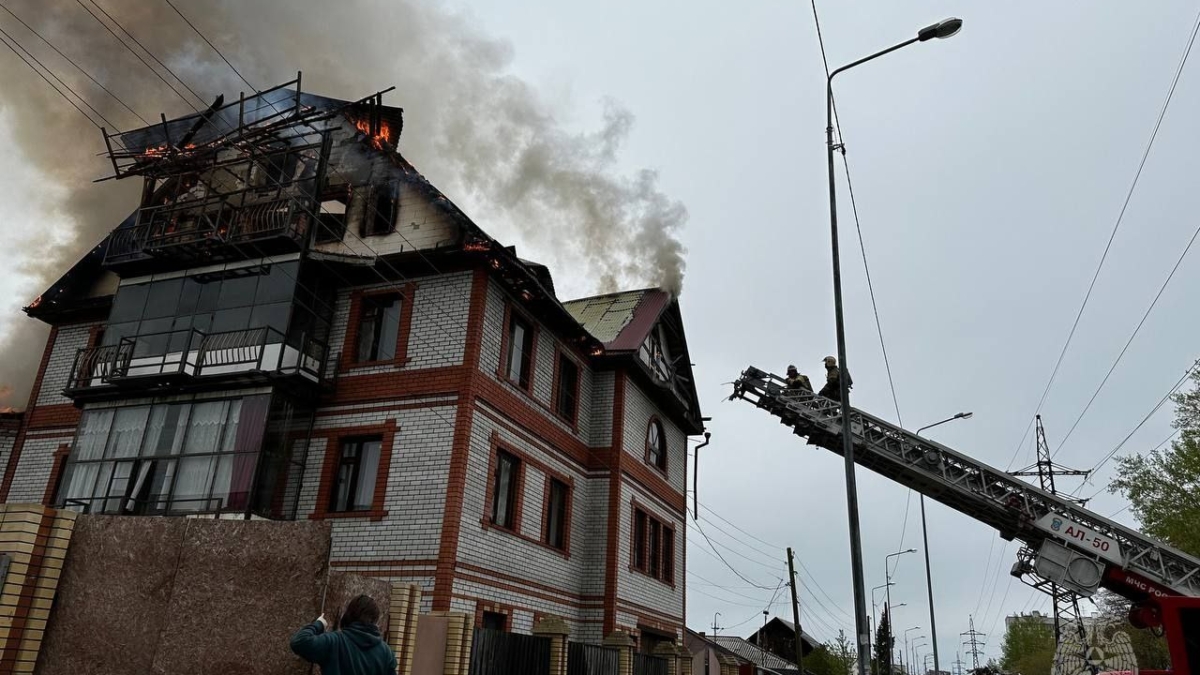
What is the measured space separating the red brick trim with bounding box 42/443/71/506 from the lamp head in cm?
2043

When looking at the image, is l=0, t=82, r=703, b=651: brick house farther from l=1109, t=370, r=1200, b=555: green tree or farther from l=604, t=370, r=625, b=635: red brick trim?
l=1109, t=370, r=1200, b=555: green tree

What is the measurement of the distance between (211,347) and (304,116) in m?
5.32

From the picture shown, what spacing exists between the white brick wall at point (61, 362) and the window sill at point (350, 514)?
9384 millimetres

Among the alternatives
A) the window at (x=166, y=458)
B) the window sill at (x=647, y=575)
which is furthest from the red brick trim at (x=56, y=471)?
the window sill at (x=647, y=575)

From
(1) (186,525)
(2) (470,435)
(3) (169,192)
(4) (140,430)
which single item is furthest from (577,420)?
(1) (186,525)

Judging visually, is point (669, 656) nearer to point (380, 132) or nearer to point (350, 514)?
point (350, 514)

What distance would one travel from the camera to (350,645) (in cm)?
528

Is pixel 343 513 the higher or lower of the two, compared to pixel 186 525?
higher

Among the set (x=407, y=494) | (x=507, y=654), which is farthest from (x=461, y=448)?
(x=507, y=654)

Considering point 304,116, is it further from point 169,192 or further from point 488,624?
point 488,624

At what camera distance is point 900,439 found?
59.6 ft

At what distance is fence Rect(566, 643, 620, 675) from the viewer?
14320 mm

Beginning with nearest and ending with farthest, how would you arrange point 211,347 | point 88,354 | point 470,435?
point 470,435, point 211,347, point 88,354

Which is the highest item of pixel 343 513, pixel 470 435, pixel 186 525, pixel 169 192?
pixel 169 192
